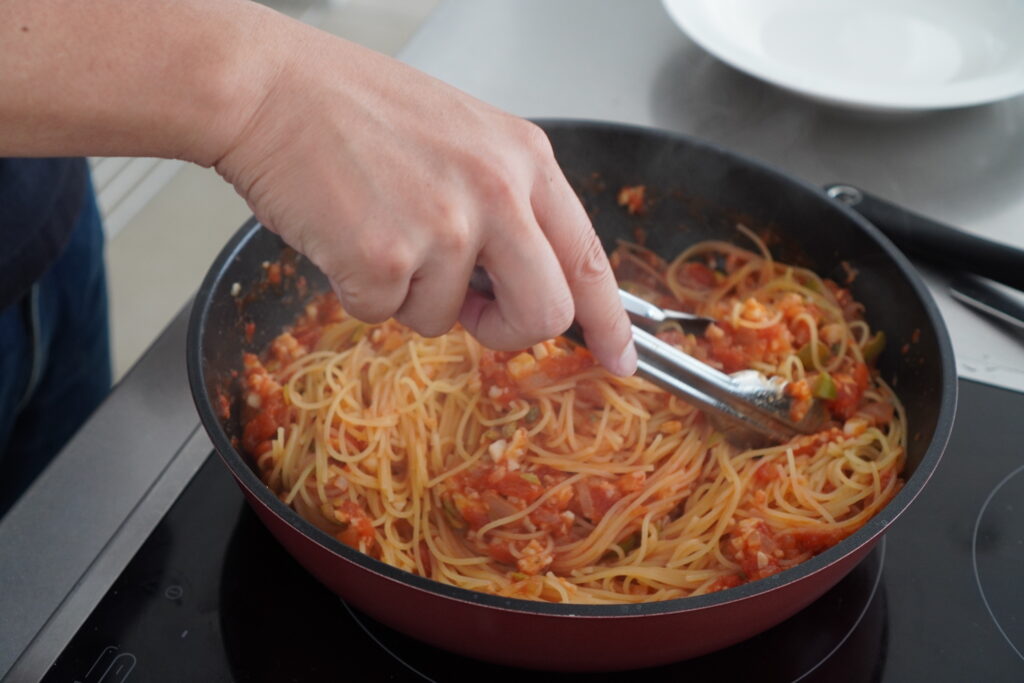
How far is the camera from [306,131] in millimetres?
938

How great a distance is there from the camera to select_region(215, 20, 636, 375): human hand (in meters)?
0.94

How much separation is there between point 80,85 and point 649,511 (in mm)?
945

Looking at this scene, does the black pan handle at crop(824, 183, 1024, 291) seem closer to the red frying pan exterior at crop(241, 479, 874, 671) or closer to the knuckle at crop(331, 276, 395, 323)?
the red frying pan exterior at crop(241, 479, 874, 671)

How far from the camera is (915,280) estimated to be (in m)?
1.39

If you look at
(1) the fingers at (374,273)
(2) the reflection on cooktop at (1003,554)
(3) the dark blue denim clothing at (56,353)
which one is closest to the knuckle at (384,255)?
(1) the fingers at (374,273)

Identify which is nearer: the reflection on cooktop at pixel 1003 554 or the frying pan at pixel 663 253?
the frying pan at pixel 663 253

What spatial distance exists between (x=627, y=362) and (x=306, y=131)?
521 mm

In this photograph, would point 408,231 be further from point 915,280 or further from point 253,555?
point 915,280

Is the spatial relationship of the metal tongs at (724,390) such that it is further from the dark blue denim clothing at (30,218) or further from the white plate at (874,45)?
the dark blue denim clothing at (30,218)

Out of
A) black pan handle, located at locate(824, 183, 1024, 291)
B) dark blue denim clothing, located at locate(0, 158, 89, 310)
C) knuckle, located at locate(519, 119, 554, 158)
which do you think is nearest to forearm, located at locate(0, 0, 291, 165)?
knuckle, located at locate(519, 119, 554, 158)

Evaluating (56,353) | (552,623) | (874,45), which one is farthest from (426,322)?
(874,45)

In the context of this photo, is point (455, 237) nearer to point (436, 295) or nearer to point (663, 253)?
point (436, 295)

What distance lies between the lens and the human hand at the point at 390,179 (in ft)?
3.08

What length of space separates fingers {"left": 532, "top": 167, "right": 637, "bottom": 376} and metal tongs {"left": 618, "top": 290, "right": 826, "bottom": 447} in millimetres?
132
